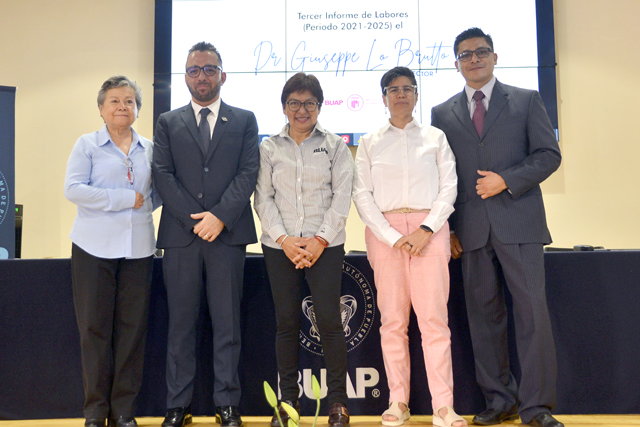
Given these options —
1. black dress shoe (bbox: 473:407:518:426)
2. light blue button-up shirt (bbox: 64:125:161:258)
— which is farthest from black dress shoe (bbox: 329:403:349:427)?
light blue button-up shirt (bbox: 64:125:161:258)

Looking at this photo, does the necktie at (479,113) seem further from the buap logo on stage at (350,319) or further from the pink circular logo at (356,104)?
the pink circular logo at (356,104)

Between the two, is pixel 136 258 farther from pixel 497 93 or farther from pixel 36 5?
pixel 36 5

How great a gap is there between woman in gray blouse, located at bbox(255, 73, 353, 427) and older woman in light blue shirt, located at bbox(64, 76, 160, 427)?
1.84 ft

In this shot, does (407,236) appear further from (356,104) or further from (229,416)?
(356,104)

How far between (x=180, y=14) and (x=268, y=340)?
124 inches

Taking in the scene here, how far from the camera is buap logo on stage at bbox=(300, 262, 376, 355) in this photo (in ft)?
8.11

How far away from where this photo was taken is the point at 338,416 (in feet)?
7.15

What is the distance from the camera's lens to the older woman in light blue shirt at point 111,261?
2.16m

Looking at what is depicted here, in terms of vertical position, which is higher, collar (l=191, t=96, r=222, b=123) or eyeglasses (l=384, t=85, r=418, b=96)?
eyeglasses (l=384, t=85, r=418, b=96)

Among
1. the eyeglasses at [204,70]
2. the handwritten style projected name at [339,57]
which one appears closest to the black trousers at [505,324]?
the eyeglasses at [204,70]

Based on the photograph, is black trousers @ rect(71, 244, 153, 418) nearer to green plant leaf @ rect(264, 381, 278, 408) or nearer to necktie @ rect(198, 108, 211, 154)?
necktie @ rect(198, 108, 211, 154)

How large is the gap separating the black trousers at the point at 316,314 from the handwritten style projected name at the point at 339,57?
252 centimetres

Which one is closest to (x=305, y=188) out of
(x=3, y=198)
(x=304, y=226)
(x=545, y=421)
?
(x=304, y=226)

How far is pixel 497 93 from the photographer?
240cm
